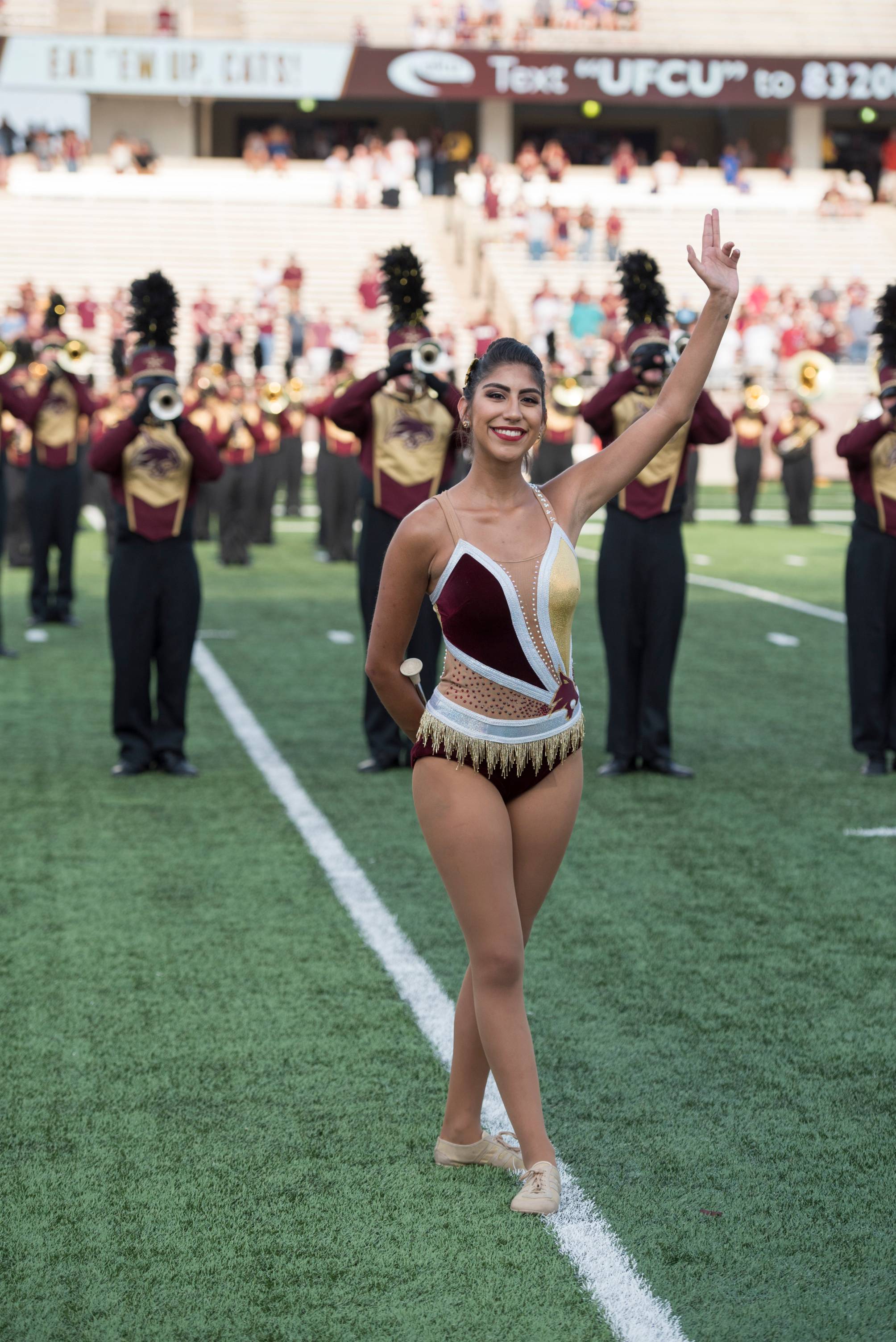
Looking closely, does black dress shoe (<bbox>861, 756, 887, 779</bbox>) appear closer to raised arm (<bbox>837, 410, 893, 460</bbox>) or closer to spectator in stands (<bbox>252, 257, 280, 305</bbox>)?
raised arm (<bbox>837, 410, 893, 460</bbox>)

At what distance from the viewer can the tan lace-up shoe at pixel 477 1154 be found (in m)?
3.62

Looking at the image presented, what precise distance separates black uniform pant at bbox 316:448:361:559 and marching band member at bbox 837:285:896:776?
9.21 meters

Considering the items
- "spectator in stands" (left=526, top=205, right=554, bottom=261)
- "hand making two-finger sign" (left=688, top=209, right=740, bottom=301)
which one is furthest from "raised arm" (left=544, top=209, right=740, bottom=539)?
"spectator in stands" (left=526, top=205, right=554, bottom=261)

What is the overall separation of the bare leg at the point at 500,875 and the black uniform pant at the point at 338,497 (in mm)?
13280

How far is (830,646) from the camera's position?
11602mm

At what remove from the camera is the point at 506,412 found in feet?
11.0

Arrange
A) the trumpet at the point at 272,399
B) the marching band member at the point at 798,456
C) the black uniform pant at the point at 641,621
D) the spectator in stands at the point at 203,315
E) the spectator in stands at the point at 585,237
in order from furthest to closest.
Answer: the spectator in stands at the point at 585,237 → the spectator in stands at the point at 203,315 → the marching band member at the point at 798,456 → the trumpet at the point at 272,399 → the black uniform pant at the point at 641,621

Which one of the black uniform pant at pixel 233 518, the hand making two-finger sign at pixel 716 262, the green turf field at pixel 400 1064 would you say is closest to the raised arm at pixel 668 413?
the hand making two-finger sign at pixel 716 262

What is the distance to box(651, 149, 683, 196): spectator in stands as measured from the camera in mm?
39438

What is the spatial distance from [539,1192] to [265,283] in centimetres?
3049

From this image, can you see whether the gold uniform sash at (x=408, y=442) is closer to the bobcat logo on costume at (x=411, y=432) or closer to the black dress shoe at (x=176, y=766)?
the bobcat logo on costume at (x=411, y=432)

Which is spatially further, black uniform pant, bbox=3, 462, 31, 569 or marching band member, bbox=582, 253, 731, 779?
black uniform pant, bbox=3, 462, 31, 569

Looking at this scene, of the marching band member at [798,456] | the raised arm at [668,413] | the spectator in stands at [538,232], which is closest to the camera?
the raised arm at [668,413]

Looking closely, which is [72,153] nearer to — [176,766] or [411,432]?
[411,432]
